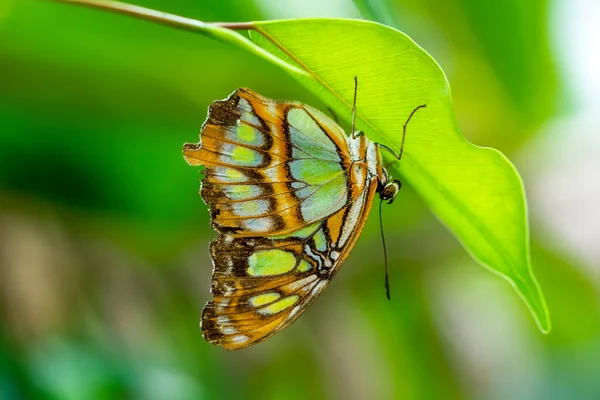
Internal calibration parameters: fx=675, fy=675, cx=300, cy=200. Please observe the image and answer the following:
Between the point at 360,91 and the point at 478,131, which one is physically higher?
the point at 360,91

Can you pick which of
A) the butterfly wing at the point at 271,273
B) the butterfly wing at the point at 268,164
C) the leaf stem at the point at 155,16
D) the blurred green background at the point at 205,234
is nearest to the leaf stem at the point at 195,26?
the leaf stem at the point at 155,16

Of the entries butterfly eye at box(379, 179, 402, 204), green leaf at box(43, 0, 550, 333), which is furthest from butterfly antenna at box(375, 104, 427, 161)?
butterfly eye at box(379, 179, 402, 204)

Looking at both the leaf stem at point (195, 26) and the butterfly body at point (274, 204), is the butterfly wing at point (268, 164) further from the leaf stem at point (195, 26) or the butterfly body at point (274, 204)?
the leaf stem at point (195, 26)

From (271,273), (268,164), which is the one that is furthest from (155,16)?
(271,273)

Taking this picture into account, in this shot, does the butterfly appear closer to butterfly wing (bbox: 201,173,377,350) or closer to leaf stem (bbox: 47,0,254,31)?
butterfly wing (bbox: 201,173,377,350)

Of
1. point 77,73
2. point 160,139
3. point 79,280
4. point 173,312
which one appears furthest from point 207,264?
point 77,73

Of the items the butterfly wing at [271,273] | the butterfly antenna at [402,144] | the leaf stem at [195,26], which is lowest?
the butterfly wing at [271,273]

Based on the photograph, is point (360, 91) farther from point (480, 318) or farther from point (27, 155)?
point (480, 318)
